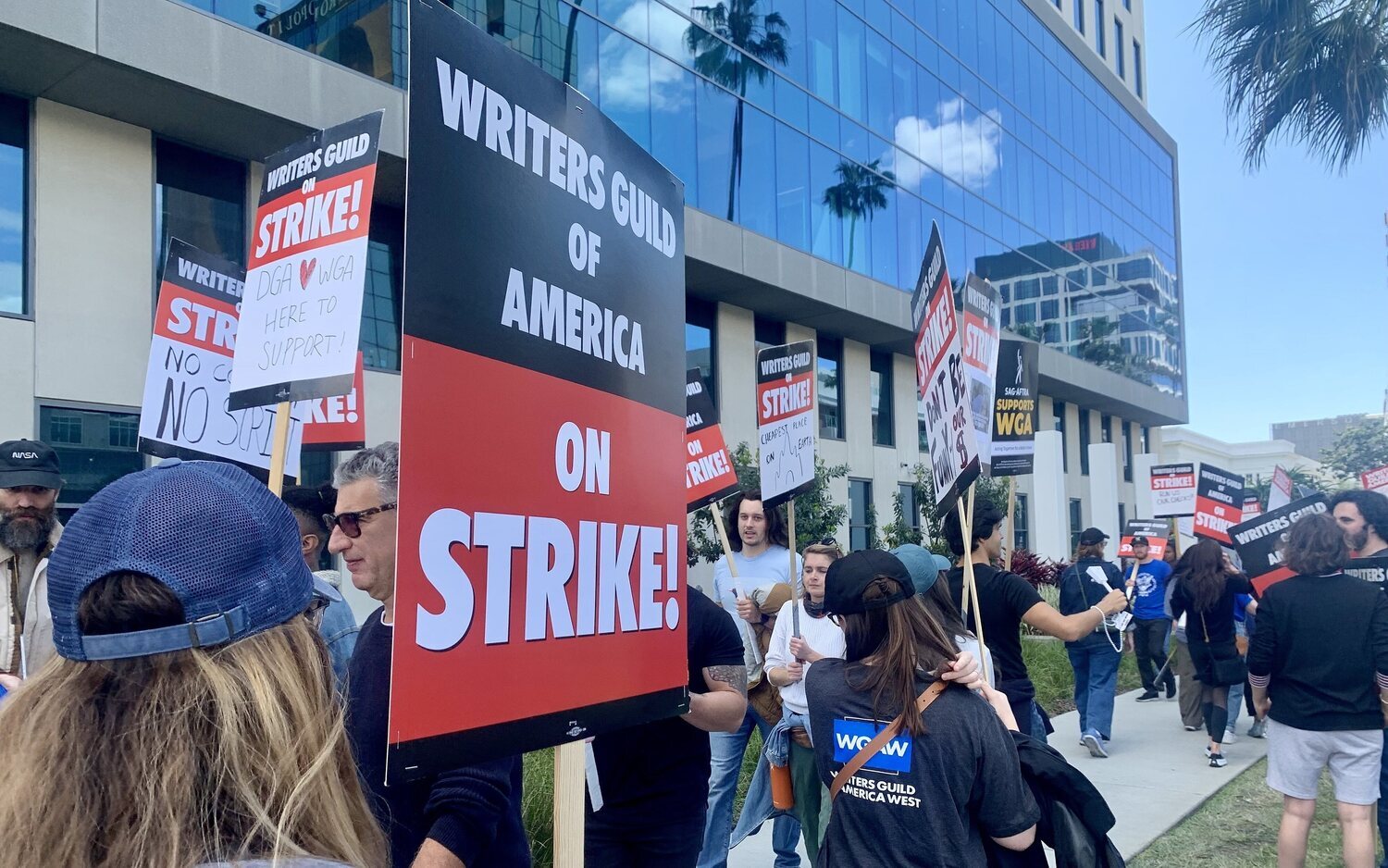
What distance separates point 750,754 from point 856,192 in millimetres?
16556

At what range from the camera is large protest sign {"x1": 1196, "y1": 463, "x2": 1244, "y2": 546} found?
12586mm

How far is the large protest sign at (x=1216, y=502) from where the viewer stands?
1259 cm

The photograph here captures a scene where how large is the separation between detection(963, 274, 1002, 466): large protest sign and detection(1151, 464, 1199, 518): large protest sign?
10551 mm

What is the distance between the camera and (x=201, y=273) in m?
5.37

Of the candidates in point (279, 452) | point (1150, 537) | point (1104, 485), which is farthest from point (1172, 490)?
point (1104, 485)

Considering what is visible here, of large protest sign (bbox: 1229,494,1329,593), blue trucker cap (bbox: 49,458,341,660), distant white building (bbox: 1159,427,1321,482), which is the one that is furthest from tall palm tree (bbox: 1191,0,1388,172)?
distant white building (bbox: 1159,427,1321,482)

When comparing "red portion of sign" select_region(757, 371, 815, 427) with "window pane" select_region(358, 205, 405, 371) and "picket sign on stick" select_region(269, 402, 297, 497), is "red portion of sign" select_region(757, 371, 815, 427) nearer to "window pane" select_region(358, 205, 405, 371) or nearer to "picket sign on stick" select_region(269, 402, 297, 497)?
"picket sign on stick" select_region(269, 402, 297, 497)

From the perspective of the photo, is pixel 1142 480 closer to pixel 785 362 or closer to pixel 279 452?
pixel 785 362

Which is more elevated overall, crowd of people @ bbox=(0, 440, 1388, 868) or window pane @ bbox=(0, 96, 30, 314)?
window pane @ bbox=(0, 96, 30, 314)

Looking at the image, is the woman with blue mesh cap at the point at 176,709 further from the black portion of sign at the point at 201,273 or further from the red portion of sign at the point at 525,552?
the black portion of sign at the point at 201,273

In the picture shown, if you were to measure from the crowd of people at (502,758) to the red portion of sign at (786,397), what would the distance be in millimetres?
584

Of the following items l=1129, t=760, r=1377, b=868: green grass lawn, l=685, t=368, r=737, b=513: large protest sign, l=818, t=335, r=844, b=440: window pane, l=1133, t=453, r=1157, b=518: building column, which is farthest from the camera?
l=1133, t=453, r=1157, b=518: building column

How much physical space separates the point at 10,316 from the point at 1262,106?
1816 cm

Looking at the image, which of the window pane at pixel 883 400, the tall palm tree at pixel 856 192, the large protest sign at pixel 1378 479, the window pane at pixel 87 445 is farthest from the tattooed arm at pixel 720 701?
the window pane at pixel 883 400
